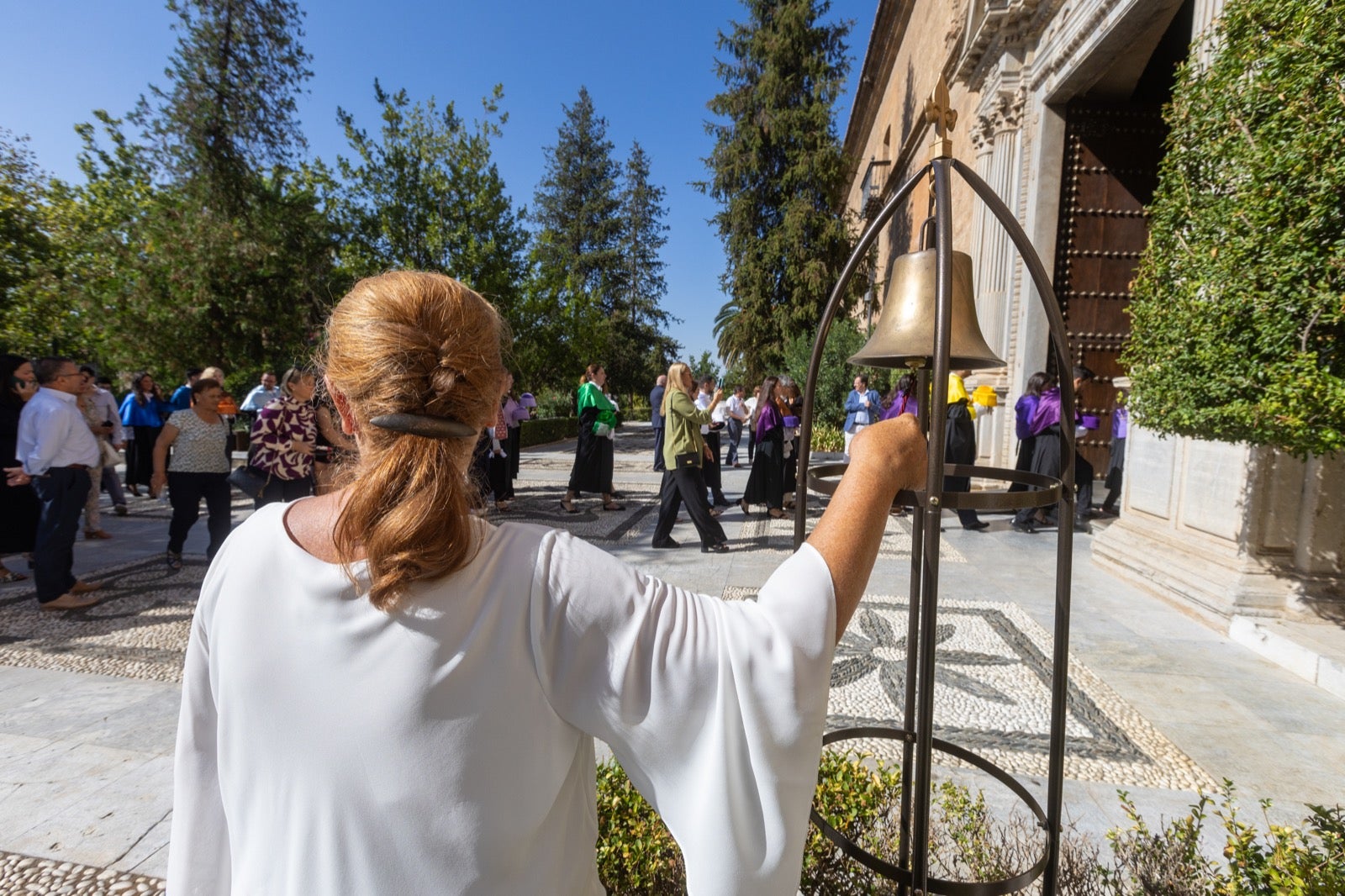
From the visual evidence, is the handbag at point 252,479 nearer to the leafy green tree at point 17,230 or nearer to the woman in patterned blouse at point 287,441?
the woman in patterned blouse at point 287,441

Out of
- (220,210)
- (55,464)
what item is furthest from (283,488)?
(220,210)

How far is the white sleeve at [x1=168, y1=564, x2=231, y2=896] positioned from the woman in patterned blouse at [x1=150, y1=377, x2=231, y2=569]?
5.10 meters

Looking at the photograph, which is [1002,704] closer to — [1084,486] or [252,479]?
[252,479]

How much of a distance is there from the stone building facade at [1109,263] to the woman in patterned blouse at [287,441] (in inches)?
237

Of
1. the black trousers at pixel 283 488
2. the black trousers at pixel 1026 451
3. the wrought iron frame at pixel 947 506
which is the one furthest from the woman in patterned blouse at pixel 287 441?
the black trousers at pixel 1026 451

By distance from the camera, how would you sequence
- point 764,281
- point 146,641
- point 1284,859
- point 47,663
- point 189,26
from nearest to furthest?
point 1284,859 < point 47,663 < point 146,641 < point 189,26 < point 764,281

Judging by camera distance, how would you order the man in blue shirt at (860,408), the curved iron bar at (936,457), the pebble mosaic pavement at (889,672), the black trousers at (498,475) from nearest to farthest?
the curved iron bar at (936,457) < the pebble mosaic pavement at (889,672) < the black trousers at (498,475) < the man in blue shirt at (860,408)

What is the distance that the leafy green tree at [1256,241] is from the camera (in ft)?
10.1

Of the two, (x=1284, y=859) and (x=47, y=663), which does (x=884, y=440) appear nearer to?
(x=1284, y=859)

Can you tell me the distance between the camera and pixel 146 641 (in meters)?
4.31

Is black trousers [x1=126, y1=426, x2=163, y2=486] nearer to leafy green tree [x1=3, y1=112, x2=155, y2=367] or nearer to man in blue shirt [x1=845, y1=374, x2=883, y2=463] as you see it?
leafy green tree [x1=3, y1=112, x2=155, y2=367]

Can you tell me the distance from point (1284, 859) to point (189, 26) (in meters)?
22.5

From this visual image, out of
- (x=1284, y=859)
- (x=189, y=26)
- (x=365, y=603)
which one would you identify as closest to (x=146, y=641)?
(x=365, y=603)

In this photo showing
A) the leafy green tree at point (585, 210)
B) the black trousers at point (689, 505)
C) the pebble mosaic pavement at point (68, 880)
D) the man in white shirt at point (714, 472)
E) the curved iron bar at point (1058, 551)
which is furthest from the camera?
the leafy green tree at point (585, 210)
